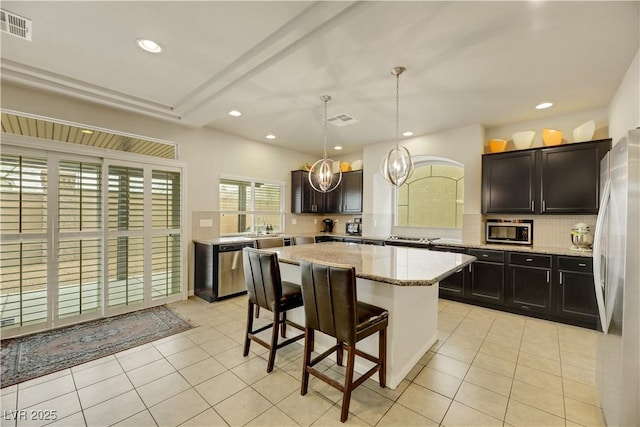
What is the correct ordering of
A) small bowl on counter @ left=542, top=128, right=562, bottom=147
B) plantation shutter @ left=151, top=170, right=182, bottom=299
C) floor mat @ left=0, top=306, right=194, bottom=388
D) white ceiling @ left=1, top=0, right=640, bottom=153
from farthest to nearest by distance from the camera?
plantation shutter @ left=151, top=170, right=182, bottom=299
small bowl on counter @ left=542, top=128, right=562, bottom=147
floor mat @ left=0, top=306, right=194, bottom=388
white ceiling @ left=1, top=0, right=640, bottom=153

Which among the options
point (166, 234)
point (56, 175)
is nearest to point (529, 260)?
point (166, 234)

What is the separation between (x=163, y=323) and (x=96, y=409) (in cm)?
146

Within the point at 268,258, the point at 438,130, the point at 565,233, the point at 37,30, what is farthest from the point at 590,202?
the point at 37,30

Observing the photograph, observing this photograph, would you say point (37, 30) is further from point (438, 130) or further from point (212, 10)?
point (438, 130)

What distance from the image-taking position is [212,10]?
1.92 m

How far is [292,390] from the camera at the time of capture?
2076 millimetres

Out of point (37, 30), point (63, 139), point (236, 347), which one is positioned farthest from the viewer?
point (63, 139)

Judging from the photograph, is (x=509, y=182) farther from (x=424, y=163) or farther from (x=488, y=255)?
(x=424, y=163)

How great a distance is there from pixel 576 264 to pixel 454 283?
1.42 metres

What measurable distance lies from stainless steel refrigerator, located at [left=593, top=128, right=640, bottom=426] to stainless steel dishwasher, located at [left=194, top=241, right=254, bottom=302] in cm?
400

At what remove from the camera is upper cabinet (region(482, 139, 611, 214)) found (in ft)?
11.1

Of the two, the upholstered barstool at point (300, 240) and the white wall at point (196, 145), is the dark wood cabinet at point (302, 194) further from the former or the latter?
the upholstered barstool at point (300, 240)

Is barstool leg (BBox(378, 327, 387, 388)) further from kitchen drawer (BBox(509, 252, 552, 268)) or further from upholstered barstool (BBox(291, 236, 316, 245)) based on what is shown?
kitchen drawer (BBox(509, 252, 552, 268))

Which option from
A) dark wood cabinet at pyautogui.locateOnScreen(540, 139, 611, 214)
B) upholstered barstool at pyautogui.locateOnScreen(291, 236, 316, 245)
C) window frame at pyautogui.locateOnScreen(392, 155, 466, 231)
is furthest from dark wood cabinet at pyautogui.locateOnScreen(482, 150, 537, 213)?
upholstered barstool at pyautogui.locateOnScreen(291, 236, 316, 245)
